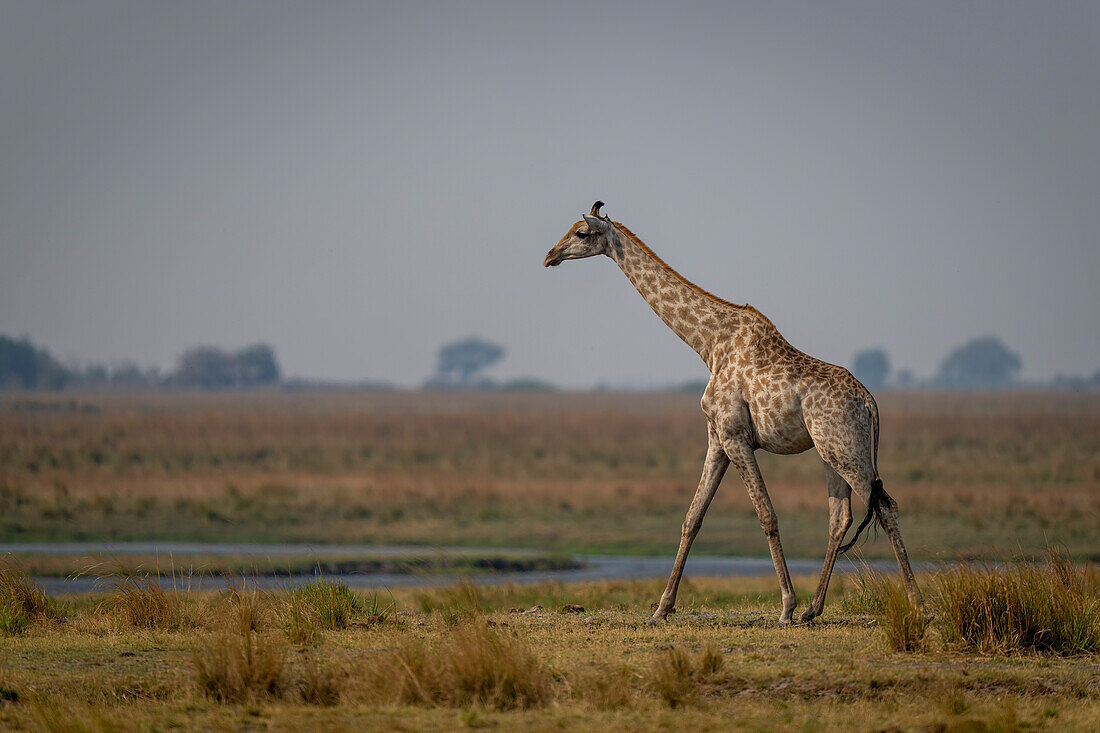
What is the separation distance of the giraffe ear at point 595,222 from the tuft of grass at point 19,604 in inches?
271

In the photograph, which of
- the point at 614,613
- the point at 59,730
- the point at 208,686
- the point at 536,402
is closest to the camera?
the point at 59,730

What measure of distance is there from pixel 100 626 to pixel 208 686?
3495mm

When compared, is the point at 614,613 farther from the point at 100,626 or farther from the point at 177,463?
the point at 177,463

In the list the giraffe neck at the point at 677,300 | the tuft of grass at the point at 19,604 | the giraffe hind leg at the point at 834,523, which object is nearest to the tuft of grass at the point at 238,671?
the tuft of grass at the point at 19,604

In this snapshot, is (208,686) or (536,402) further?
(536,402)

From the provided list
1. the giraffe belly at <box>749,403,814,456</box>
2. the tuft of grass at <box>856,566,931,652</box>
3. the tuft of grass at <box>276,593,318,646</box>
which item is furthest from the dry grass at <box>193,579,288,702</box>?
the tuft of grass at <box>856,566,931,652</box>

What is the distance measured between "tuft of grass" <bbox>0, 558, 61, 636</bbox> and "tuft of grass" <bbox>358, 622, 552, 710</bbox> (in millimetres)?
4836

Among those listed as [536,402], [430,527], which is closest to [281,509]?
[430,527]

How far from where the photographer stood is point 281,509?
36.5 meters

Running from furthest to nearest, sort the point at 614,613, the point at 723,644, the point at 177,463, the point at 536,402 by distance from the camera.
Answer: the point at 536,402 < the point at 177,463 < the point at 614,613 < the point at 723,644

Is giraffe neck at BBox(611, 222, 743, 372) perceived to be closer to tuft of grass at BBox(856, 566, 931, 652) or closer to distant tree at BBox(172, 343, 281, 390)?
tuft of grass at BBox(856, 566, 931, 652)

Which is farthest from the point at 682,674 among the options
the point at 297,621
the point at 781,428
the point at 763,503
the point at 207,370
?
the point at 207,370

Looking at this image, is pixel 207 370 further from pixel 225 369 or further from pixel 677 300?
pixel 677 300

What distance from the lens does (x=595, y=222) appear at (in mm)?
13750
